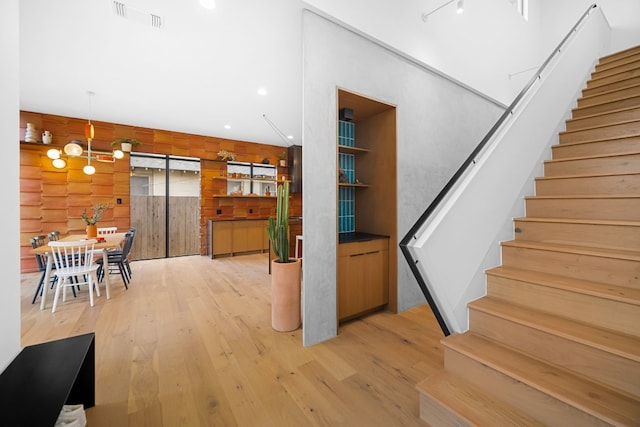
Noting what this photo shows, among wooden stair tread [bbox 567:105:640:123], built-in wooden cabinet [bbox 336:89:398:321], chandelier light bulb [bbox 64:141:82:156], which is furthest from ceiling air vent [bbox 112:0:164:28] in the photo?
wooden stair tread [bbox 567:105:640:123]

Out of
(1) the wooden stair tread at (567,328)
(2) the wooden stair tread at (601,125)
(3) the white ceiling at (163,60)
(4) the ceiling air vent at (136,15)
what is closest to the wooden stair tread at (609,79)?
(2) the wooden stair tread at (601,125)

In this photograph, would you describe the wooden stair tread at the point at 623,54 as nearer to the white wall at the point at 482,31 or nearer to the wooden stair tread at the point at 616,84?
the wooden stair tread at the point at 616,84

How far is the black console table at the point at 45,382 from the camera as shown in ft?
3.26

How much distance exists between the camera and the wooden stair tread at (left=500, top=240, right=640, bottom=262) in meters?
1.51

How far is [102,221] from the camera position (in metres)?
5.52

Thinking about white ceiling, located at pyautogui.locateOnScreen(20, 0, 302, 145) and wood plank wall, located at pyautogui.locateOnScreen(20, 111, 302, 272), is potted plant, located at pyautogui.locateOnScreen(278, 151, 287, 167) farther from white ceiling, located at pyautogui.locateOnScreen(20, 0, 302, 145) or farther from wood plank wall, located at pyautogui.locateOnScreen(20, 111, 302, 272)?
white ceiling, located at pyautogui.locateOnScreen(20, 0, 302, 145)

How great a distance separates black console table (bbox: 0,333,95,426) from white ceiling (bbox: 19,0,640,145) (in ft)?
9.72

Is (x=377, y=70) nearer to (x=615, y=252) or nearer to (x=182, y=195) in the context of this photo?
(x=615, y=252)

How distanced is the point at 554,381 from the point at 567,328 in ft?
1.06

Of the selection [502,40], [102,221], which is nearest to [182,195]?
[102,221]

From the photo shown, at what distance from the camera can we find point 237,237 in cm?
673

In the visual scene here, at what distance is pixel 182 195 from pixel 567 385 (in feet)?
24.1

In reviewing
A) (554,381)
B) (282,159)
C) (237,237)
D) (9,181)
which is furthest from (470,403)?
(282,159)

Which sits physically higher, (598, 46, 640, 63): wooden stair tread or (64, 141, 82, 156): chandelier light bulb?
(598, 46, 640, 63): wooden stair tread
